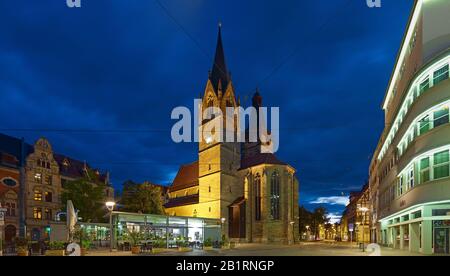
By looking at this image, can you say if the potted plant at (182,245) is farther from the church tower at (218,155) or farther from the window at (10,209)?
the church tower at (218,155)

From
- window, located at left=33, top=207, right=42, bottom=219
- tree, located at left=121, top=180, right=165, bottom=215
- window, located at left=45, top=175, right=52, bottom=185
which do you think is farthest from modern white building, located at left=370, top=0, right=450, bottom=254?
window, located at left=45, top=175, right=52, bottom=185

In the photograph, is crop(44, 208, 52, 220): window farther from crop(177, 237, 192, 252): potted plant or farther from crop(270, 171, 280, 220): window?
crop(270, 171, 280, 220): window

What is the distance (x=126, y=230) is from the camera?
40.9m

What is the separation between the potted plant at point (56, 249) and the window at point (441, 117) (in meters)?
27.7

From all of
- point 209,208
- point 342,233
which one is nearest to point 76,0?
point 209,208

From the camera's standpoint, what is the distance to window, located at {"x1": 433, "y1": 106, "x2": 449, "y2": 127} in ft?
90.1

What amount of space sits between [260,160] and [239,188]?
7279mm

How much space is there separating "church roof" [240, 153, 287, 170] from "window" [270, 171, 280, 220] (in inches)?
90.3

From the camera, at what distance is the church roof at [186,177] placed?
96562 mm

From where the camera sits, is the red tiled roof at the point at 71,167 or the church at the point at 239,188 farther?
the church at the point at 239,188

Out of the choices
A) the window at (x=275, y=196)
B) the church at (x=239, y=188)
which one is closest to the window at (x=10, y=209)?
the church at (x=239, y=188)
